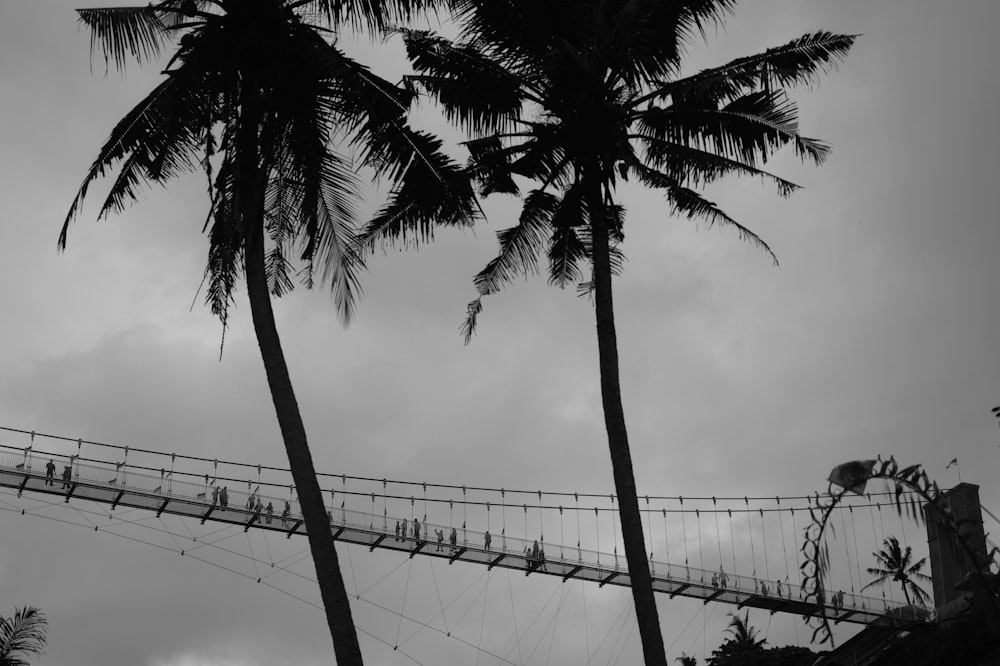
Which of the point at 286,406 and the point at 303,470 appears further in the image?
the point at 286,406

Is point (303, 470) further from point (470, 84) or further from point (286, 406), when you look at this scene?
point (470, 84)

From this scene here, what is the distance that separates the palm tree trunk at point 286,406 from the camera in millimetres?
15344

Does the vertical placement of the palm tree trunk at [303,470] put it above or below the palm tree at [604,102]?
below

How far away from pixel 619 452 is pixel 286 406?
4.95 m

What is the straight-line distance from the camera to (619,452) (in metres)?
17.5

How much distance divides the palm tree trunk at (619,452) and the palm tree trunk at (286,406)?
13.3ft

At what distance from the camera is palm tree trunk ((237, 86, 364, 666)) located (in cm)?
1534

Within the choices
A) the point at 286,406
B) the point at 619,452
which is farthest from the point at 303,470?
the point at 619,452

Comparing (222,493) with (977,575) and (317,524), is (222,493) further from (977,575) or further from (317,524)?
(977,575)

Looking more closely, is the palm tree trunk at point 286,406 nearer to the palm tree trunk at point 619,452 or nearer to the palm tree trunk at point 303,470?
the palm tree trunk at point 303,470

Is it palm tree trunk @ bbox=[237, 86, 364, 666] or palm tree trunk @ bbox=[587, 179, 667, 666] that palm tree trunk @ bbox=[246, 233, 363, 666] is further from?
palm tree trunk @ bbox=[587, 179, 667, 666]

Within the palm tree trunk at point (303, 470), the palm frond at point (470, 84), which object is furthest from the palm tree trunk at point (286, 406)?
the palm frond at point (470, 84)

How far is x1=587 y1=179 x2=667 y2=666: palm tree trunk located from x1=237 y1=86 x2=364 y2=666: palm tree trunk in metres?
4.05

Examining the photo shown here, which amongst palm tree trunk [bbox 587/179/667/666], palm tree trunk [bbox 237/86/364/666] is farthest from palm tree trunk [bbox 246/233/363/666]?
palm tree trunk [bbox 587/179/667/666]
